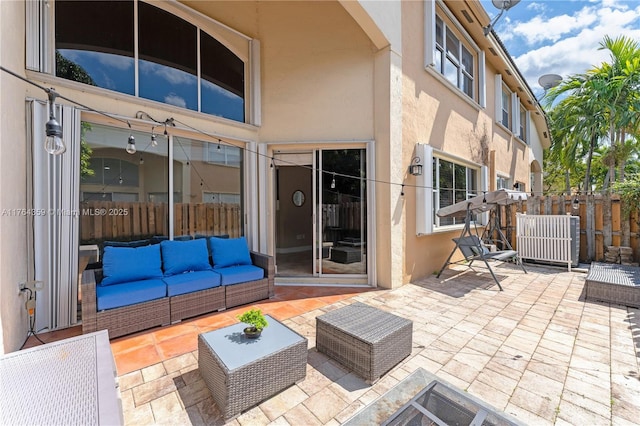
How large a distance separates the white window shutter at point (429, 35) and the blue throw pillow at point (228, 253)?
560 cm

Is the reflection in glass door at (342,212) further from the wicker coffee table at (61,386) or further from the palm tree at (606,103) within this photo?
the palm tree at (606,103)

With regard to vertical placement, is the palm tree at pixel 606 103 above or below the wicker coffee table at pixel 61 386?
above

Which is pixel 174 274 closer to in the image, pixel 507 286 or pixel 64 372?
pixel 64 372

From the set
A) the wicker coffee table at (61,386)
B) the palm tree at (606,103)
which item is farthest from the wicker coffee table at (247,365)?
the palm tree at (606,103)

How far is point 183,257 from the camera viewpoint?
4.12 metres

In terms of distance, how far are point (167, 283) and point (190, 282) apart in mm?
280

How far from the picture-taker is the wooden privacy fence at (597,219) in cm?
639

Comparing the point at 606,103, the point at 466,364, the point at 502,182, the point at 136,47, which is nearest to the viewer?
the point at 466,364

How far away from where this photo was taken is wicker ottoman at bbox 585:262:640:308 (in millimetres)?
4129

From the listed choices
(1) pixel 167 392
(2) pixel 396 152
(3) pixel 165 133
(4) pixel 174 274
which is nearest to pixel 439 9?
(2) pixel 396 152

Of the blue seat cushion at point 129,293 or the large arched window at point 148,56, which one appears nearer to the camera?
the blue seat cushion at point 129,293

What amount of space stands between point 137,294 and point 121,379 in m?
1.12

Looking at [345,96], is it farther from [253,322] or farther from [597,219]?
[597,219]

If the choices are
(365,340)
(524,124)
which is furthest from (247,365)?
(524,124)
